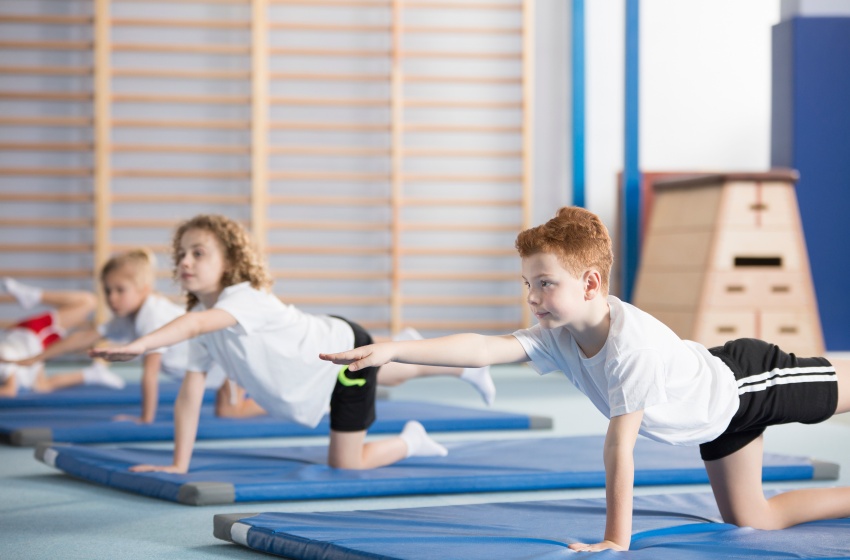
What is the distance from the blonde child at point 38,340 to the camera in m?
5.16

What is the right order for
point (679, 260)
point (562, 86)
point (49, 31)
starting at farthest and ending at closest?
point (562, 86) → point (49, 31) → point (679, 260)

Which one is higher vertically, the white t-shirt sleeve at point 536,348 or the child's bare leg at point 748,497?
the white t-shirt sleeve at point 536,348

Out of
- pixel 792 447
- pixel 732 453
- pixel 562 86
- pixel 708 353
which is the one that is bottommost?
pixel 792 447

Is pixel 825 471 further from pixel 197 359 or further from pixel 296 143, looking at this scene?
pixel 296 143

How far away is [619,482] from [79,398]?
3.51m

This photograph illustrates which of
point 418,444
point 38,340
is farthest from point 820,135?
point 38,340

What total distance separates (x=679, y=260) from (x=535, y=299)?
4521 millimetres

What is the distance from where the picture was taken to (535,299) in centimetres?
222

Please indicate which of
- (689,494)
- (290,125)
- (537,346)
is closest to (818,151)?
(290,125)

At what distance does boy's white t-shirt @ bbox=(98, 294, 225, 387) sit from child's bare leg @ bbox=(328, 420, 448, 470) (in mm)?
1092

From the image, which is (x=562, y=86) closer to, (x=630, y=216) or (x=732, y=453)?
(x=630, y=216)

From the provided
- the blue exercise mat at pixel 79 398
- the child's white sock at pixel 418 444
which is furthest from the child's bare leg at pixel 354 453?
the blue exercise mat at pixel 79 398

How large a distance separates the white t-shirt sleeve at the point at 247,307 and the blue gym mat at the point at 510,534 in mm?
667

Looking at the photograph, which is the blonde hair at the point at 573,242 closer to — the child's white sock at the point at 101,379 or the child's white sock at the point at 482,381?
the child's white sock at the point at 482,381
